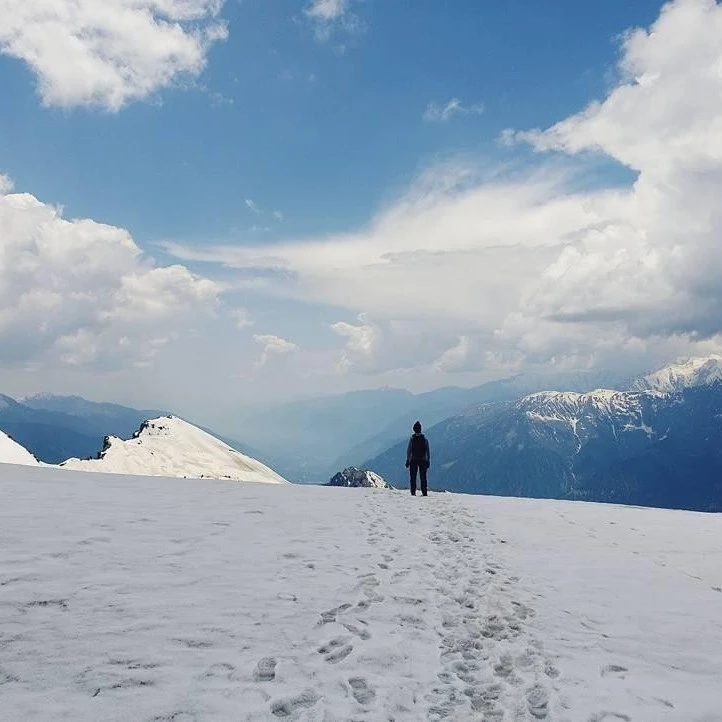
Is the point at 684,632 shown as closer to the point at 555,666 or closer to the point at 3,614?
the point at 555,666

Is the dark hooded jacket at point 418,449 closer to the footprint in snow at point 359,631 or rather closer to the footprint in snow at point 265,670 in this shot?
the footprint in snow at point 359,631

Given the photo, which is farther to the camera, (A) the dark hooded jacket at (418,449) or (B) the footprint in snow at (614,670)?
(A) the dark hooded jacket at (418,449)

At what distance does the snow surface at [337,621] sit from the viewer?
7.05 metres

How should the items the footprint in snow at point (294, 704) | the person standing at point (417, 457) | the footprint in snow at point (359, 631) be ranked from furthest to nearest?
1. the person standing at point (417, 457)
2. the footprint in snow at point (359, 631)
3. the footprint in snow at point (294, 704)

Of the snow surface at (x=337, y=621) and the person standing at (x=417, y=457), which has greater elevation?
the person standing at (x=417, y=457)

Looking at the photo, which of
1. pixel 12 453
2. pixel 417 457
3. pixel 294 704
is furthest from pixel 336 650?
pixel 12 453

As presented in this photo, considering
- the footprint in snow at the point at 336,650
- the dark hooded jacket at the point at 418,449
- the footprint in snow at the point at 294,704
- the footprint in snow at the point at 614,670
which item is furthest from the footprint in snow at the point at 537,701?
the dark hooded jacket at the point at 418,449

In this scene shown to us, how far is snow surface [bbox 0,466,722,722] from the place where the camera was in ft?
23.1

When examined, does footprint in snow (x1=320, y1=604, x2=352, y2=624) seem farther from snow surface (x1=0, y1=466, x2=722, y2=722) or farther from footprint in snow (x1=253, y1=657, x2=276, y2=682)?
footprint in snow (x1=253, y1=657, x2=276, y2=682)

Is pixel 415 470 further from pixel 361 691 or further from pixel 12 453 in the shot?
pixel 12 453

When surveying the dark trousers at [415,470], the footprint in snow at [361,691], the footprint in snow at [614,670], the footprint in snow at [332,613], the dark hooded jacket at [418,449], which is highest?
the dark hooded jacket at [418,449]

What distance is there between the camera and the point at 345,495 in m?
27.9

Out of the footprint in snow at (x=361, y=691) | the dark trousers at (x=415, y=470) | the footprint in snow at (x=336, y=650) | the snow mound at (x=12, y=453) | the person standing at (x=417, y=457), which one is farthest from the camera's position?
the snow mound at (x=12, y=453)

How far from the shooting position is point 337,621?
381 inches
